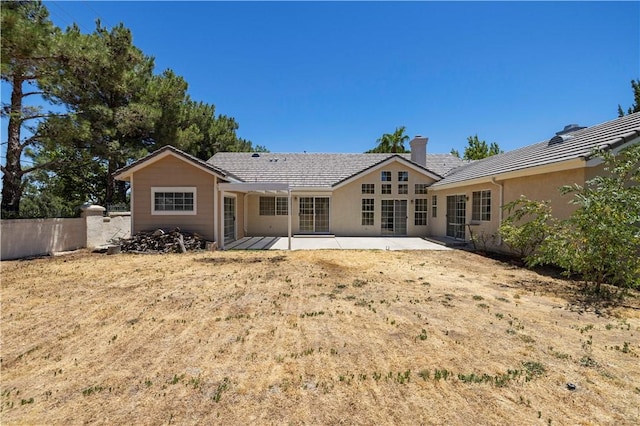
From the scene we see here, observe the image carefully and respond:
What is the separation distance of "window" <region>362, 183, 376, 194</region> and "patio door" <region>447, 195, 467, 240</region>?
412 cm

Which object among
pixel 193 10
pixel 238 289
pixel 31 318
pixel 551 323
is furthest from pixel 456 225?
pixel 31 318

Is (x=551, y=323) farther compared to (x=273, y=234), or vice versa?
(x=273, y=234)

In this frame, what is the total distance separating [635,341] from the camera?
441cm

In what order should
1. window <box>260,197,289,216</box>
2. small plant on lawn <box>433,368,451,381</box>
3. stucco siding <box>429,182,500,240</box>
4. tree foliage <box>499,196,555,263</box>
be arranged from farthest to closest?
window <box>260,197,289,216</box>, stucco siding <box>429,182,500,240</box>, tree foliage <box>499,196,555,263</box>, small plant on lawn <box>433,368,451,381</box>

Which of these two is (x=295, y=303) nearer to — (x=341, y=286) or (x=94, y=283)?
(x=341, y=286)

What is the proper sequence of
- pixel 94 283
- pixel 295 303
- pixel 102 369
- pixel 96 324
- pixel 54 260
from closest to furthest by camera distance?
pixel 102 369, pixel 96 324, pixel 295 303, pixel 94 283, pixel 54 260

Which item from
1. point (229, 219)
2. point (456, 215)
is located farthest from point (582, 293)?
point (229, 219)

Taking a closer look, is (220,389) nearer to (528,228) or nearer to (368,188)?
(528,228)

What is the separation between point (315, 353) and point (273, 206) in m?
15.3

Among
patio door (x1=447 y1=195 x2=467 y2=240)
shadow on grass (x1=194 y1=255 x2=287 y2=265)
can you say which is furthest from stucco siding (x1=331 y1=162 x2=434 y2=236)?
shadow on grass (x1=194 y1=255 x2=287 y2=265)

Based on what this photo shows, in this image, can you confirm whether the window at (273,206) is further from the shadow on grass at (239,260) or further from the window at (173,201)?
the shadow on grass at (239,260)

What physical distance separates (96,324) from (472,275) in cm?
860

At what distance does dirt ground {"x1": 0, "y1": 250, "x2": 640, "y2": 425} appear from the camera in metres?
2.97

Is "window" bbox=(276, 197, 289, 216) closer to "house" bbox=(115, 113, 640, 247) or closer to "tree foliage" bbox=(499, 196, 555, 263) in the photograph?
"house" bbox=(115, 113, 640, 247)
